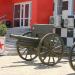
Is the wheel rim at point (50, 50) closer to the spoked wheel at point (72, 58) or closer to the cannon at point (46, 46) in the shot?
the cannon at point (46, 46)

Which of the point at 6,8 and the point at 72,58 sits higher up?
the point at 6,8

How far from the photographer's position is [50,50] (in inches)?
454

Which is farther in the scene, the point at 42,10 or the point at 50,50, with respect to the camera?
the point at 42,10

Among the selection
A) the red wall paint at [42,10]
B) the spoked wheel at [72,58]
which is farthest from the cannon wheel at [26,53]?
the red wall paint at [42,10]

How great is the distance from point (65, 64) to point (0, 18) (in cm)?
1506

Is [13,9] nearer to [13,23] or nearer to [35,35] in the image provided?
[13,23]

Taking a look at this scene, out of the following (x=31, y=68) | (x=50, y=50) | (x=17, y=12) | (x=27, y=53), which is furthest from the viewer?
(x=17, y=12)

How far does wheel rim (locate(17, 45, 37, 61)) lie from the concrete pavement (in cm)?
22

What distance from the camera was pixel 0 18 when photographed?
2644 cm

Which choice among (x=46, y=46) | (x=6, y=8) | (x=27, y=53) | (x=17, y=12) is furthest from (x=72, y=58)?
(x=6, y=8)

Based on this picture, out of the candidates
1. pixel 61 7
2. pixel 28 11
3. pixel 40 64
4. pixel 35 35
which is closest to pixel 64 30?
pixel 61 7

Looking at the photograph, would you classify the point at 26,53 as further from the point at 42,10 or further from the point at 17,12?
the point at 17,12

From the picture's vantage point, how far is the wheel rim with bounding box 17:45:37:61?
12.6 metres

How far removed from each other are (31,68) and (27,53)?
5.77ft
